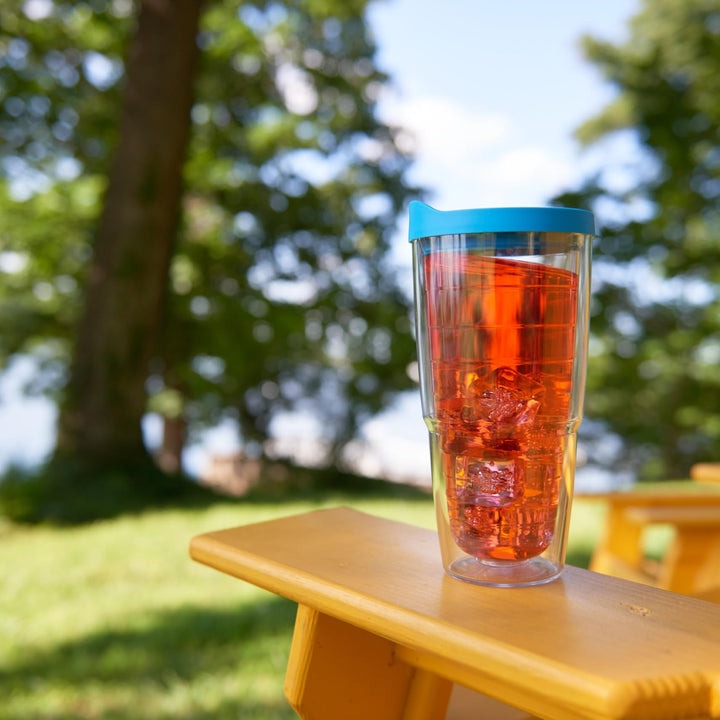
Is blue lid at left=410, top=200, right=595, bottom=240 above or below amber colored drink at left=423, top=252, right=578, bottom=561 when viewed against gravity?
above

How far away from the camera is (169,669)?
8.09ft

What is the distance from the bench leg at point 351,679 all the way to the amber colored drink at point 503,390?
226 millimetres

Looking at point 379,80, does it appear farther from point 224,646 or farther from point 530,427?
point 530,427

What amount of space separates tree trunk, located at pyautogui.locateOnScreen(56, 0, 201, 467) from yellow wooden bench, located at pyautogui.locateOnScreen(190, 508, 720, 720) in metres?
5.32

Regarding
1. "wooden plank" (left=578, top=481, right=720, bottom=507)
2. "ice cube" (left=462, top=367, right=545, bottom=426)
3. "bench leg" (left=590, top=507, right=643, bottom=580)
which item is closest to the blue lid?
"ice cube" (left=462, top=367, right=545, bottom=426)

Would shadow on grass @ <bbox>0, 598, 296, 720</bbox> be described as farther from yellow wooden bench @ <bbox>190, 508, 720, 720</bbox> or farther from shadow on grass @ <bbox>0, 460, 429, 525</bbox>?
shadow on grass @ <bbox>0, 460, 429, 525</bbox>

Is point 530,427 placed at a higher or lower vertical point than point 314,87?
lower

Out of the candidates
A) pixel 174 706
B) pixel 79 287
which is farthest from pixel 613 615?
pixel 79 287

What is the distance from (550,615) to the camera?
0.70 meters

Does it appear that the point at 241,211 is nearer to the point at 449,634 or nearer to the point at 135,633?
the point at 135,633

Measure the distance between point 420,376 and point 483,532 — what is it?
0.20 metres

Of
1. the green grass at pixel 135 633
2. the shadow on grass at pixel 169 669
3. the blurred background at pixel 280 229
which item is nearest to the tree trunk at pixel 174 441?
the blurred background at pixel 280 229

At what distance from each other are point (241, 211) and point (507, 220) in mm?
8059

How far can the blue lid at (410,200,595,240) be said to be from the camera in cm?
76
